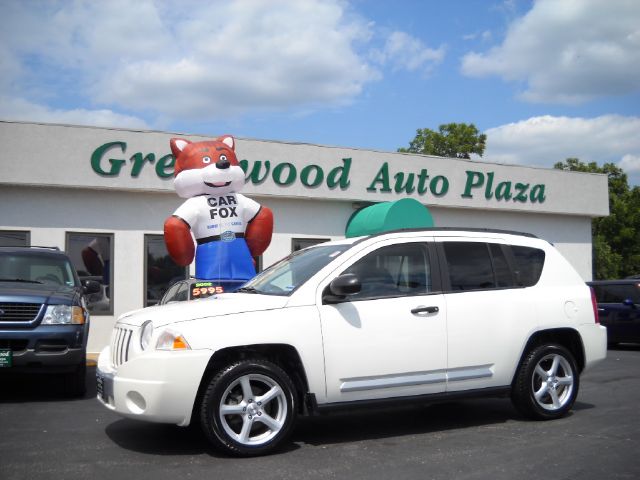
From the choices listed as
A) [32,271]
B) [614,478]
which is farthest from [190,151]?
[614,478]

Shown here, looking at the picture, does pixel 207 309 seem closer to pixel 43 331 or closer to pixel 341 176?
pixel 43 331

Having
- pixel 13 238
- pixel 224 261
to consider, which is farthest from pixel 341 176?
pixel 13 238

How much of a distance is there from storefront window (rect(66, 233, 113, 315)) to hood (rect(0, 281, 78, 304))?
18.8 feet

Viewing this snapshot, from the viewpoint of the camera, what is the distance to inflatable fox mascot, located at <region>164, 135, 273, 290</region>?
10555mm

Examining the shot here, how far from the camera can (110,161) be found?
14.2 meters

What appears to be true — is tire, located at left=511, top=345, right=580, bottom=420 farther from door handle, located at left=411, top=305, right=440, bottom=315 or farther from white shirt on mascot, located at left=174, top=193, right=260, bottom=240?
white shirt on mascot, located at left=174, top=193, right=260, bottom=240

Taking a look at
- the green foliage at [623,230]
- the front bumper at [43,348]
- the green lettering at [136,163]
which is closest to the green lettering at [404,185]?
the green lettering at [136,163]

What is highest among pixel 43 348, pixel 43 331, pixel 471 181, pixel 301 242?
pixel 471 181

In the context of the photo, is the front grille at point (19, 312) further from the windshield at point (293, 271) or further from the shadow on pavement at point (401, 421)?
the shadow on pavement at point (401, 421)

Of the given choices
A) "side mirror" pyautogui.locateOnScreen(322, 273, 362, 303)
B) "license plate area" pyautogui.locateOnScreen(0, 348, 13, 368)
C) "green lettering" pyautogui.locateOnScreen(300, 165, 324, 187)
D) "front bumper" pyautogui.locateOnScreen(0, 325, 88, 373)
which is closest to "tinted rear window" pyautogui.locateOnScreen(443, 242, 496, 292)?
"side mirror" pyautogui.locateOnScreen(322, 273, 362, 303)

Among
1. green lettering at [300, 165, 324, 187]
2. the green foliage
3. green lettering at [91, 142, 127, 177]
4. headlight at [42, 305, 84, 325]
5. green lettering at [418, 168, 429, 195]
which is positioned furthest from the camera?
the green foliage

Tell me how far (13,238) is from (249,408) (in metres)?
10.2

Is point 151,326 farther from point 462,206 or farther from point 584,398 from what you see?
point 462,206

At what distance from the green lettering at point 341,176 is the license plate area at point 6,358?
391 inches
